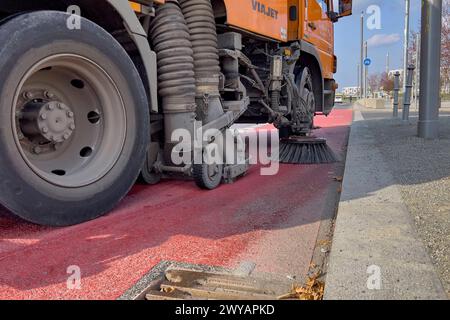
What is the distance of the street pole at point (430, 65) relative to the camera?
6836 millimetres

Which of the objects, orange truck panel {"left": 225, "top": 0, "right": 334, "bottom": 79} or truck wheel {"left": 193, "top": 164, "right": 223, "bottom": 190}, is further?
orange truck panel {"left": 225, "top": 0, "right": 334, "bottom": 79}

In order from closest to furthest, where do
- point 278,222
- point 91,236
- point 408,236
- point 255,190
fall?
point 408,236 → point 91,236 → point 278,222 → point 255,190

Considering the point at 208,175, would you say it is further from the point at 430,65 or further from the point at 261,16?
the point at 430,65

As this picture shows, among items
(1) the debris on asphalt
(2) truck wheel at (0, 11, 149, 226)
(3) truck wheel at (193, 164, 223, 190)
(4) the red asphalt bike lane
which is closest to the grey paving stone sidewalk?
(1) the debris on asphalt

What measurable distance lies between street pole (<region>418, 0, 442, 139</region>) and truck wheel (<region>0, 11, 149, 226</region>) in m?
5.51

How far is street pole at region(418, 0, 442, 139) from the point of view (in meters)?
6.84

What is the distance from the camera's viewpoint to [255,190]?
4.05 meters

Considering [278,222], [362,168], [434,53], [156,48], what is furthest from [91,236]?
[434,53]

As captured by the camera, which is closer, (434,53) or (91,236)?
(91,236)

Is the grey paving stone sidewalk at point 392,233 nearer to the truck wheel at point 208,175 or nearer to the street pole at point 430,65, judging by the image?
the truck wheel at point 208,175

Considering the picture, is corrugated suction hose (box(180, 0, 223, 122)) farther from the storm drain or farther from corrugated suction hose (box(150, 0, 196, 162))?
the storm drain

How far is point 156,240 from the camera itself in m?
2.61

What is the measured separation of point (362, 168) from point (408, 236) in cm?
217
